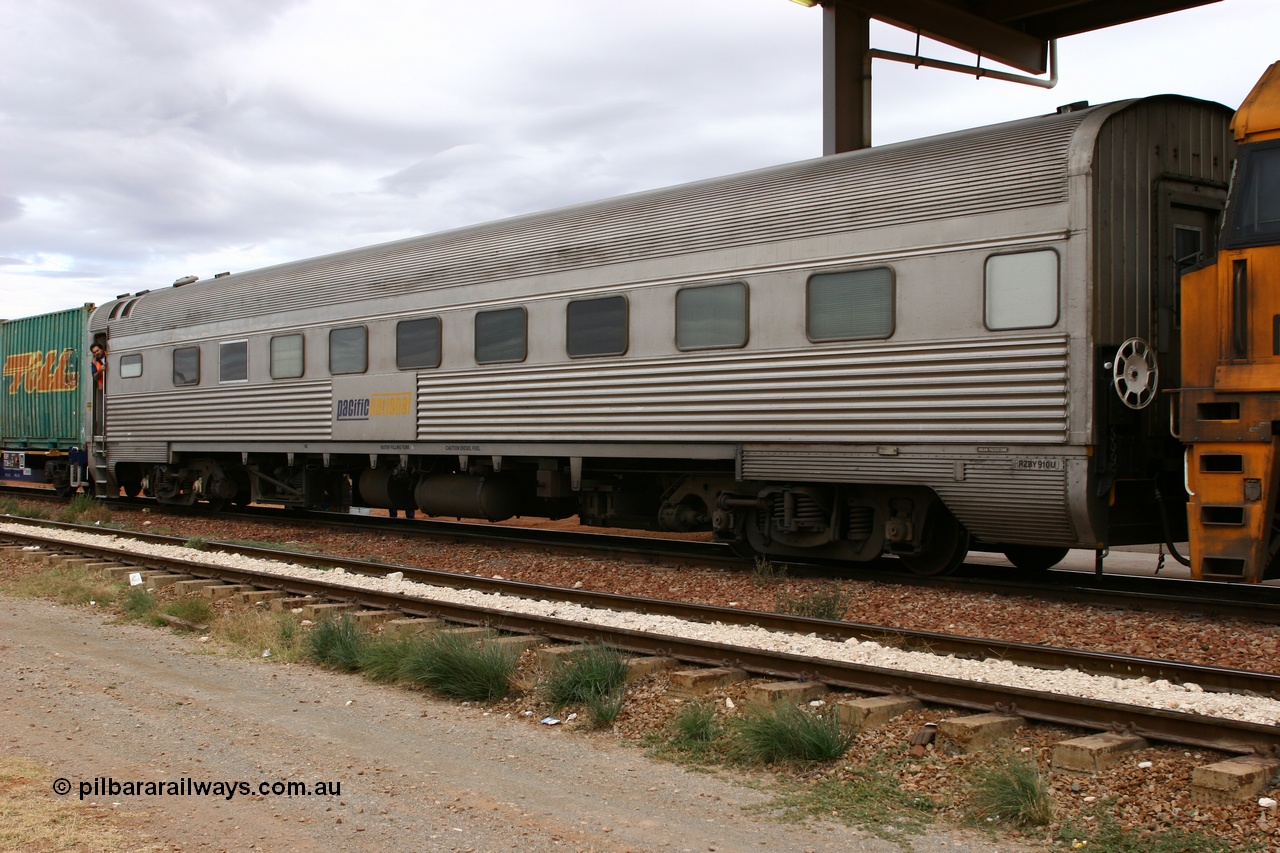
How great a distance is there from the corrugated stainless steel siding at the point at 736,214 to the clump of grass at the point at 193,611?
523 cm

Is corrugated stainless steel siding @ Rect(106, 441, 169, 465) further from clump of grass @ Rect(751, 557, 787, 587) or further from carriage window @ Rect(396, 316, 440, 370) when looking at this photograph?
clump of grass @ Rect(751, 557, 787, 587)

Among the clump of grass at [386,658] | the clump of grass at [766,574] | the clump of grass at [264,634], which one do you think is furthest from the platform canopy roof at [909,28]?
the clump of grass at [386,658]

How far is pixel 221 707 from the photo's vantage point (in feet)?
20.9

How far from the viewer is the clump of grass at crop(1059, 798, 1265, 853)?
4008 mm

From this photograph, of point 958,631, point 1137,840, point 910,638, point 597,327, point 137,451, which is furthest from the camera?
point 137,451

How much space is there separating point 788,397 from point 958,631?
2.97 metres

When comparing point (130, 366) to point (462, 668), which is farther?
point (130, 366)

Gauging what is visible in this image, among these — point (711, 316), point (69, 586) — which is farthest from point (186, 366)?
point (711, 316)

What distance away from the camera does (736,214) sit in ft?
35.9

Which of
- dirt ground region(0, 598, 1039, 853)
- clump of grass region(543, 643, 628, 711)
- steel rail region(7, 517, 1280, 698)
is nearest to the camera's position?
dirt ground region(0, 598, 1039, 853)

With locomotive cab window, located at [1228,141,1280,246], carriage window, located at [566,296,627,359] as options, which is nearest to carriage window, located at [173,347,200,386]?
carriage window, located at [566,296,627,359]

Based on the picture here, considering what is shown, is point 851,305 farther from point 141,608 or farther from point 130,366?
point 130,366

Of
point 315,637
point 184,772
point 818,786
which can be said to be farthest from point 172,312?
point 818,786

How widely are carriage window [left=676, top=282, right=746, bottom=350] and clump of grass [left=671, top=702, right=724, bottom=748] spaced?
5491mm
